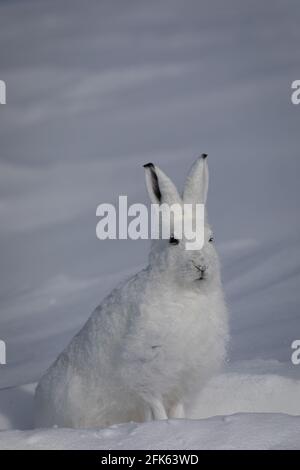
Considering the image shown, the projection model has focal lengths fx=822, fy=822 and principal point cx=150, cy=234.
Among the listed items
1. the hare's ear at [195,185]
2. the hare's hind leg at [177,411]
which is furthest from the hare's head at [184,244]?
the hare's hind leg at [177,411]

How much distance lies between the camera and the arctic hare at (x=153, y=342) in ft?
13.6

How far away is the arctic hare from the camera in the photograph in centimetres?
415

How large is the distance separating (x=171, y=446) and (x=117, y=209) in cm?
369

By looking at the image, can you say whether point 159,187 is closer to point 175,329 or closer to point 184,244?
point 184,244

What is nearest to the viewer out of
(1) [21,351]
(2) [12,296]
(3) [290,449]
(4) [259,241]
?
(3) [290,449]

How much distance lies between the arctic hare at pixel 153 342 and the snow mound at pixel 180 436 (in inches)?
26.8

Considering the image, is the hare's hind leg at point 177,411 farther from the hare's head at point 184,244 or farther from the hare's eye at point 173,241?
the hare's eye at point 173,241

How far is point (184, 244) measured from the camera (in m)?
4.16

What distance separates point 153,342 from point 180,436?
0.85 metres

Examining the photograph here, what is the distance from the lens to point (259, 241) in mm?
7258

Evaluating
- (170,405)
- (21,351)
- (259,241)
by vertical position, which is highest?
(259,241)

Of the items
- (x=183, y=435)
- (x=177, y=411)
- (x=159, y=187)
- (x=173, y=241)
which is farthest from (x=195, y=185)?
(x=183, y=435)
